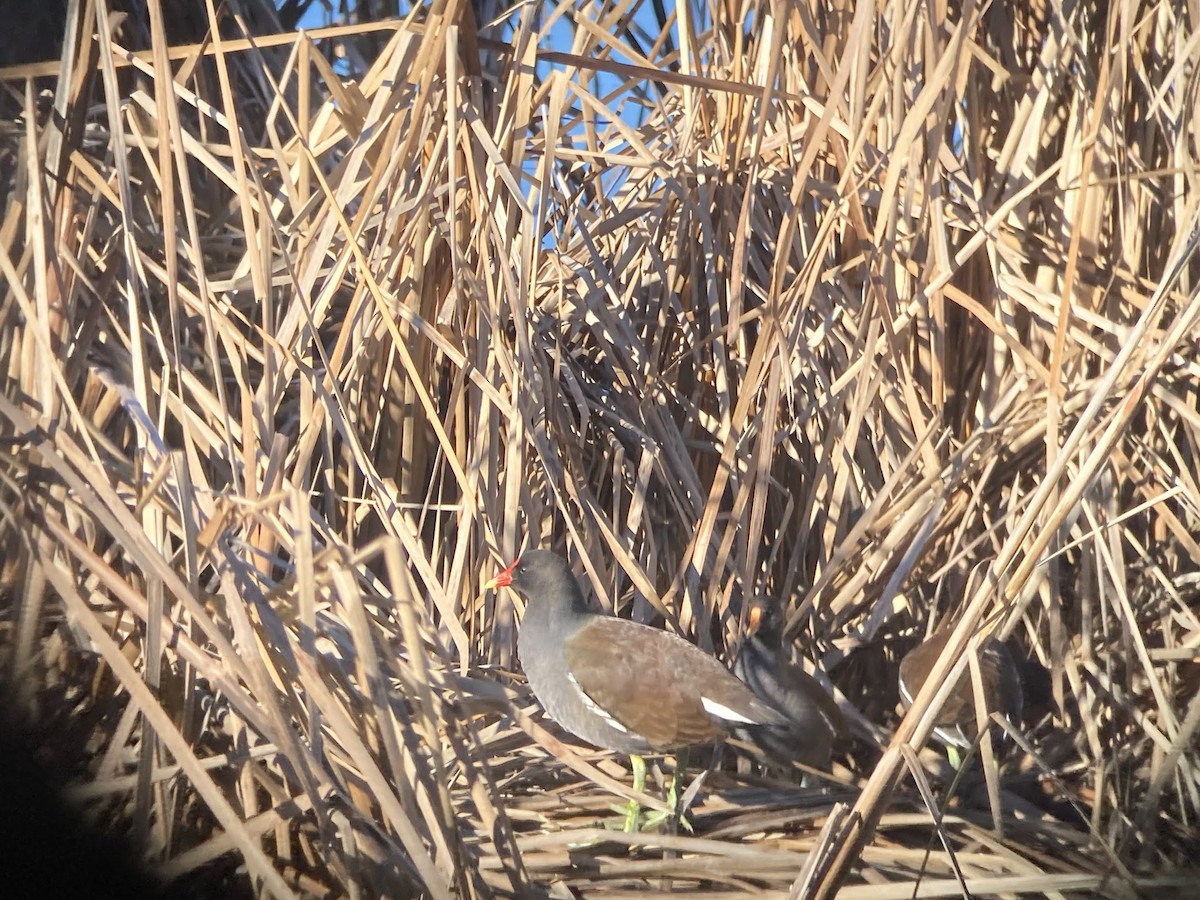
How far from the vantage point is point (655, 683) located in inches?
106

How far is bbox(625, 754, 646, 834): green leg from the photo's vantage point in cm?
249

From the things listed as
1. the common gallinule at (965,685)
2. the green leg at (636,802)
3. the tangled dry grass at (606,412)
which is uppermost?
the tangled dry grass at (606,412)

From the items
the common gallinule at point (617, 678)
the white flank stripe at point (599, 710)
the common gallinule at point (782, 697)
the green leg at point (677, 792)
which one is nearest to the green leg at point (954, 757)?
the common gallinule at point (782, 697)

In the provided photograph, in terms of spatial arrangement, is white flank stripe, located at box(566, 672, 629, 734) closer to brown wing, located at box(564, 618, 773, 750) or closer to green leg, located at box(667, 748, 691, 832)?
brown wing, located at box(564, 618, 773, 750)

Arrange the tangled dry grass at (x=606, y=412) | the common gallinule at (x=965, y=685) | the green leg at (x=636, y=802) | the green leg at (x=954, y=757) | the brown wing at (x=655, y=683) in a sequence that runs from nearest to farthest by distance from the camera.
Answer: the tangled dry grass at (x=606, y=412) → the green leg at (x=636, y=802) → the brown wing at (x=655, y=683) → the common gallinule at (x=965, y=685) → the green leg at (x=954, y=757)

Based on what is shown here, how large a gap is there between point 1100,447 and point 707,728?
114 centimetres

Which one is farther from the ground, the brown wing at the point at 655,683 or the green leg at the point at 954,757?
the brown wing at the point at 655,683

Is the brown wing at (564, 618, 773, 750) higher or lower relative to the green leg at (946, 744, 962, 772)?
higher

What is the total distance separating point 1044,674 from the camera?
3010 millimetres

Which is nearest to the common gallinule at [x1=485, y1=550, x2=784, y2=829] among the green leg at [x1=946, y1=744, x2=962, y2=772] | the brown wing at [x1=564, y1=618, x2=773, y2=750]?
the brown wing at [x1=564, y1=618, x2=773, y2=750]

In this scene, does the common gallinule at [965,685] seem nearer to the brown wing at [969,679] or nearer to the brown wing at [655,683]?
the brown wing at [969,679]

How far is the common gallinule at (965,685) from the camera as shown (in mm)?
2777

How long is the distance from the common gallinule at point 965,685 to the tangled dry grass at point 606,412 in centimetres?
11

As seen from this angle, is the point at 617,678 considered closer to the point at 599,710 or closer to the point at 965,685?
the point at 599,710
